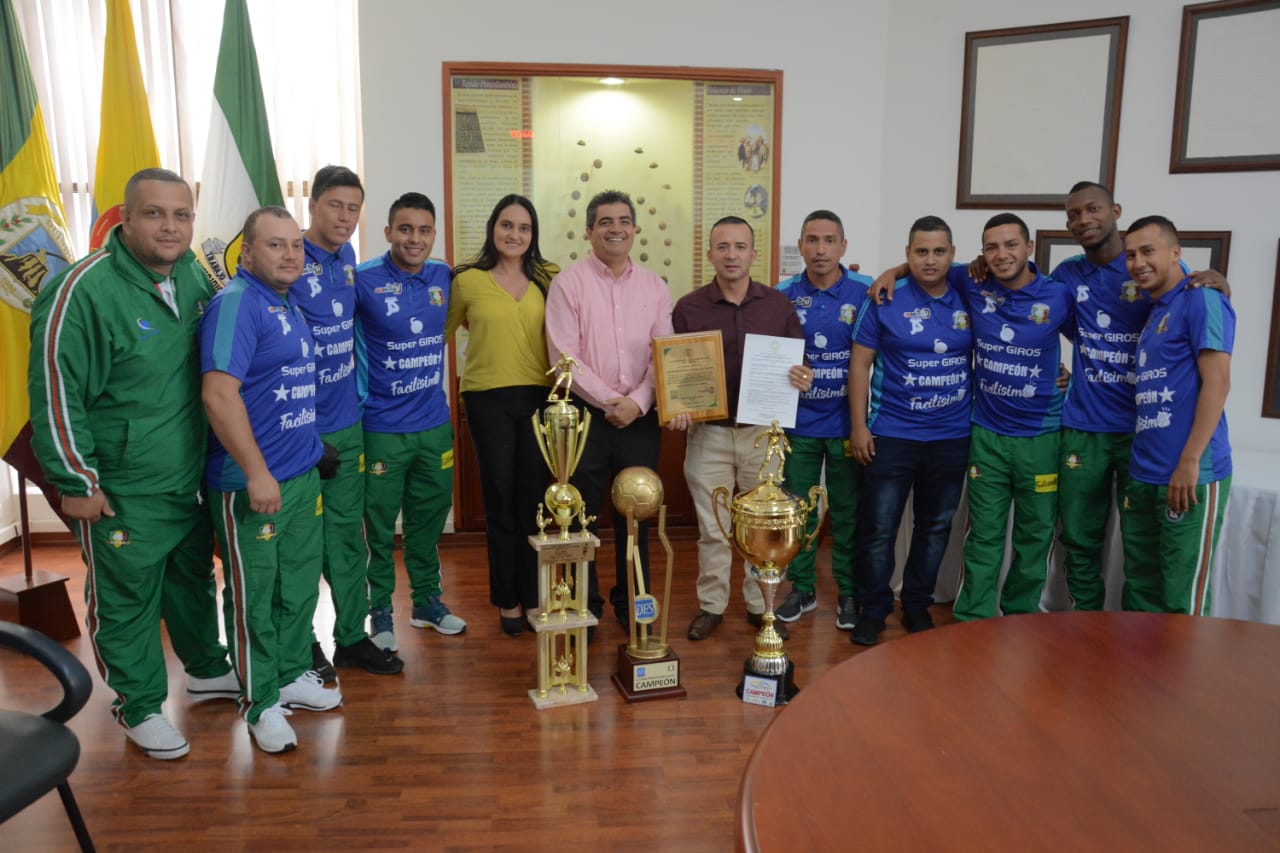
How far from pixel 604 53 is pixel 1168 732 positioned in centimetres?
405

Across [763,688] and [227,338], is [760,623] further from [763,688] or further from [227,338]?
[227,338]

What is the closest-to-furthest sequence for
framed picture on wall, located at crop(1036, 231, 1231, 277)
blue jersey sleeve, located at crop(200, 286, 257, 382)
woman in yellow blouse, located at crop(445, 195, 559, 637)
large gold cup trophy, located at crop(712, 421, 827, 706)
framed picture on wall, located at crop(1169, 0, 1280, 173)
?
blue jersey sleeve, located at crop(200, 286, 257, 382) < large gold cup trophy, located at crop(712, 421, 827, 706) < woman in yellow blouse, located at crop(445, 195, 559, 637) < framed picture on wall, located at crop(1169, 0, 1280, 173) < framed picture on wall, located at crop(1036, 231, 1231, 277)

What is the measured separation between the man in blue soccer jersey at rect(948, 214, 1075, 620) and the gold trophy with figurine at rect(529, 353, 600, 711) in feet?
4.71

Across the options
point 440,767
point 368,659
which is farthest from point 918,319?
point 368,659

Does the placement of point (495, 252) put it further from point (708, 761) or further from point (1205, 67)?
point (1205, 67)

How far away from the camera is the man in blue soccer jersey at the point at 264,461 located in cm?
249

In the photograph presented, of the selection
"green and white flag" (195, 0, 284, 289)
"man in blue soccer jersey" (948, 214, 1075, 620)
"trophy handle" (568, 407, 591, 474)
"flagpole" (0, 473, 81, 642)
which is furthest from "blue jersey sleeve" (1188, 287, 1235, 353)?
"flagpole" (0, 473, 81, 642)

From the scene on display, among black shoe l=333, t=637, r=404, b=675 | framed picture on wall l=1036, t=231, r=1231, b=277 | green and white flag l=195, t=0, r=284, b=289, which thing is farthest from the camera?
green and white flag l=195, t=0, r=284, b=289

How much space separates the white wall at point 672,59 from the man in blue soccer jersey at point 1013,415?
58.9 inches

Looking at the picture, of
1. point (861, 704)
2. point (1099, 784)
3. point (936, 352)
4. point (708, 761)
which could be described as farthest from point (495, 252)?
point (1099, 784)

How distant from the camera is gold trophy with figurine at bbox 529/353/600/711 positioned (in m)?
2.96

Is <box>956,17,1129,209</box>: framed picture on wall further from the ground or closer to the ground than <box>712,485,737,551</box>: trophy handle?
further from the ground

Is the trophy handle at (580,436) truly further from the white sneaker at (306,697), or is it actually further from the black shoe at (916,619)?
the black shoe at (916,619)

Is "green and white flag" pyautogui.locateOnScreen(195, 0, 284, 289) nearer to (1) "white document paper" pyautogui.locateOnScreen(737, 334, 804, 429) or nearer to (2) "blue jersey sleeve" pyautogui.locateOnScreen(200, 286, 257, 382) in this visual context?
(2) "blue jersey sleeve" pyautogui.locateOnScreen(200, 286, 257, 382)
